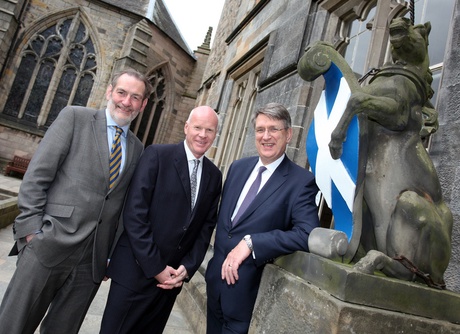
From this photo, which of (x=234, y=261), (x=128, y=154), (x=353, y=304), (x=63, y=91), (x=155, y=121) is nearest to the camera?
(x=353, y=304)

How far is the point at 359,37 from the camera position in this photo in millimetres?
3979

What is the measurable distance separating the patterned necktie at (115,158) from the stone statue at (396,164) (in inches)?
48.4

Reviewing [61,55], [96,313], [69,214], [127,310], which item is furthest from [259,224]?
[61,55]

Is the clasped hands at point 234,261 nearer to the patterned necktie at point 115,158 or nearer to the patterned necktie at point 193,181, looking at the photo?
the patterned necktie at point 193,181

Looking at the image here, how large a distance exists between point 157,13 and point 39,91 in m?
6.58

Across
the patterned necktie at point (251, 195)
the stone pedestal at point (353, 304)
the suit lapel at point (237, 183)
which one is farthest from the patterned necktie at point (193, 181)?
the stone pedestal at point (353, 304)

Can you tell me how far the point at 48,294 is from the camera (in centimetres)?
195

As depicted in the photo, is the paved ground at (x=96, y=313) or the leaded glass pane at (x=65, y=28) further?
the leaded glass pane at (x=65, y=28)

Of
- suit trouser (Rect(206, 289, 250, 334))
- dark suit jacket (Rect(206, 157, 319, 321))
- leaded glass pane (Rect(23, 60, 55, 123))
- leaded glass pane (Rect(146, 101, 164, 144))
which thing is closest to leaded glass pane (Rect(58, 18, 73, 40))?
leaded glass pane (Rect(23, 60, 55, 123))

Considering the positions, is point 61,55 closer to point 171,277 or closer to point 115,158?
point 115,158

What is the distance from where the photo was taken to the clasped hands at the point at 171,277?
6.33ft

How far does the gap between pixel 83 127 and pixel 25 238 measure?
27.3 inches

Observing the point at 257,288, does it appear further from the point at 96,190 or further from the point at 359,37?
the point at 359,37

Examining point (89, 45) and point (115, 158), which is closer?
point (115, 158)
